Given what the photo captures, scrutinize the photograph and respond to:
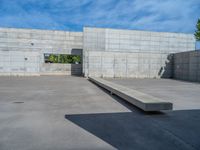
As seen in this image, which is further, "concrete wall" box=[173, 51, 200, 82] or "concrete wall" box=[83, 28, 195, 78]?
"concrete wall" box=[83, 28, 195, 78]

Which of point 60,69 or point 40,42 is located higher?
point 40,42

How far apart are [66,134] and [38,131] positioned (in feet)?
2.06

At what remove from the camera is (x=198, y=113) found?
A: 528 cm

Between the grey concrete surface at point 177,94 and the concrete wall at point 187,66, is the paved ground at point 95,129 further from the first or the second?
the concrete wall at point 187,66

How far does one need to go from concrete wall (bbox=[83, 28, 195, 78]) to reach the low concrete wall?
128 inches

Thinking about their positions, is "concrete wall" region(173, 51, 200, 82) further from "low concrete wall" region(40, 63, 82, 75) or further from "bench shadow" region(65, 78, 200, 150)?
"bench shadow" region(65, 78, 200, 150)

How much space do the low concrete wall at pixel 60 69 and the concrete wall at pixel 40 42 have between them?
19 centimetres

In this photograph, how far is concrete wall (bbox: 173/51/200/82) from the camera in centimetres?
1775

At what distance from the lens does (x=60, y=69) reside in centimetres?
2448

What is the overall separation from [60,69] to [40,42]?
456 centimetres

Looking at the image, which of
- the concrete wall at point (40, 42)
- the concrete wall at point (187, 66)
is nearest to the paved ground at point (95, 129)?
the concrete wall at point (187, 66)

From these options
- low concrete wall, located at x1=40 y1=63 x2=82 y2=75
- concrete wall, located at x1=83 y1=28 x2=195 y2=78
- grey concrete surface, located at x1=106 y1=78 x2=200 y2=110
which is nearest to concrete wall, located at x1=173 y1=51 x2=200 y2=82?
→ concrete wall, located at x1=83 y1=28 x2=195 y2=78

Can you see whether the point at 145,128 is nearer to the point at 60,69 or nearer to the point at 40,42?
the point at 60,69

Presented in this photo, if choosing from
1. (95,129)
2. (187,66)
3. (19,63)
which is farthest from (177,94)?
(19,63)
